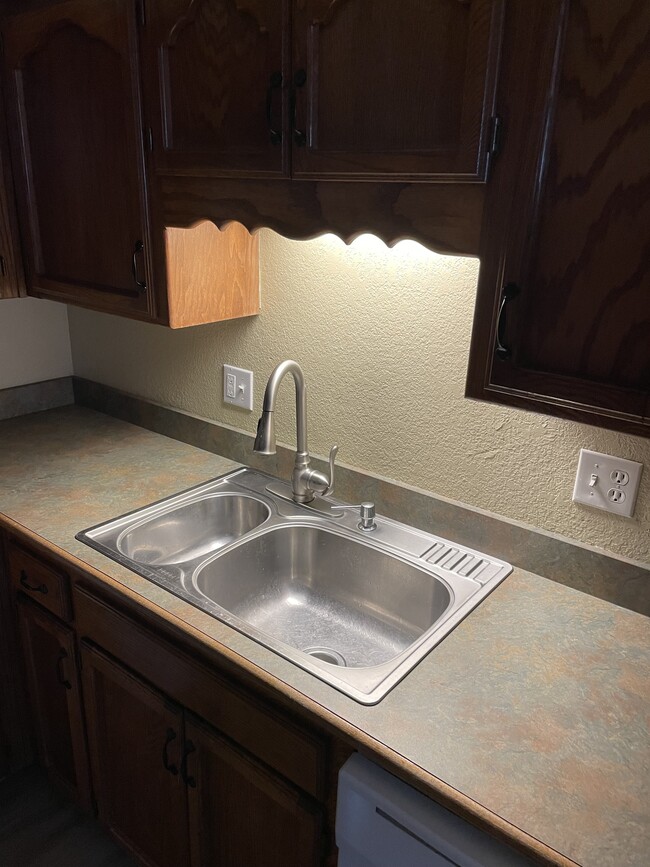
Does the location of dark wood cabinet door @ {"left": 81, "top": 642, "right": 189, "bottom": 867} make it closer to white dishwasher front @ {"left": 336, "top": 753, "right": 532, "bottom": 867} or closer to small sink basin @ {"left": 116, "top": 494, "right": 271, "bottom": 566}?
small sink basin @ {"left": 116, "top": 494, "right": 271, "bottom": 566}

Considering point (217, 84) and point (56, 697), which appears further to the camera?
point (56, 697)

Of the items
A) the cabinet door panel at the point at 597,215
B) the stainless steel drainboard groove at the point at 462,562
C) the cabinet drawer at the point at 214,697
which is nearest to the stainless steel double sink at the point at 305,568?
the stainless steel drainboard groove at the point at 462,562

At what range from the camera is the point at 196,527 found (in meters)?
1.71

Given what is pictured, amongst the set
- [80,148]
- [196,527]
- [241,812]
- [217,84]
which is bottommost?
[241,812]

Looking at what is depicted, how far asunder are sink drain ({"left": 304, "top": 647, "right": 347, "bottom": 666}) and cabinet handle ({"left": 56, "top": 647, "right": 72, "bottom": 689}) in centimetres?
60

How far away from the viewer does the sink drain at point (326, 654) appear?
4.69 ft

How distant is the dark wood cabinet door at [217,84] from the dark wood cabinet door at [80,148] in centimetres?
8

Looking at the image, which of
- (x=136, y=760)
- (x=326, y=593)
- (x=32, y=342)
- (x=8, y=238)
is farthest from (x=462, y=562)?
(x=32, y=342)

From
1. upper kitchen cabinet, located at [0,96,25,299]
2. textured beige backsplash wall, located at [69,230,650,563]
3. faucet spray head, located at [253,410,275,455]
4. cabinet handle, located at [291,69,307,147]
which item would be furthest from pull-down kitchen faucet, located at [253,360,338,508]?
upper kitchen cabinet, located at [0,96,25,299]

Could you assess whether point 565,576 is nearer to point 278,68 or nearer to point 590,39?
point 590,39

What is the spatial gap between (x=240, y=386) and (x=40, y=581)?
699 millimetres

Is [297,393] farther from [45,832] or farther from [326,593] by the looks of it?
[45,832]

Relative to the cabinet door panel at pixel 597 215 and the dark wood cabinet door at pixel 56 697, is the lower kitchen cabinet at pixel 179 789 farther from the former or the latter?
the cabinet door panel at pixel 597 215

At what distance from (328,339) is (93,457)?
2.55 ft
